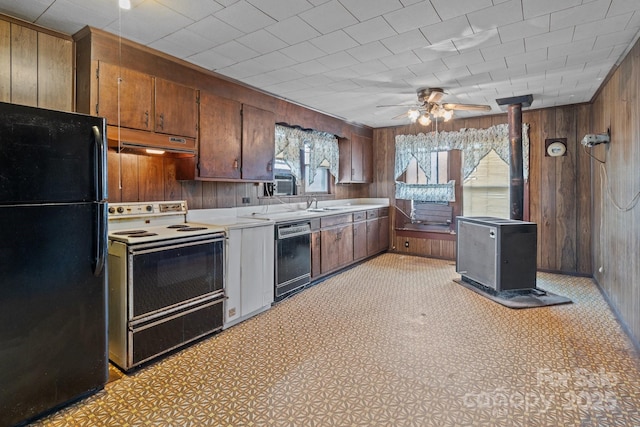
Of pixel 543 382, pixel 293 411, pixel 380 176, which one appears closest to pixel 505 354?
pixel 543 382

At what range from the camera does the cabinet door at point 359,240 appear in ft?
18.0

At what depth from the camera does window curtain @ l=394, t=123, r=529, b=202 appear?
5.36m

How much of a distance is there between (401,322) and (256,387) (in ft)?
5.28

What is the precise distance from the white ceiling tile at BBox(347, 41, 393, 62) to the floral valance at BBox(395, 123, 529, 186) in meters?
3.05

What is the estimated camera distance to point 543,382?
87.4 inches

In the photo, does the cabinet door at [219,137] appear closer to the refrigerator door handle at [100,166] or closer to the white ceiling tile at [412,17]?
the refrigerator door handle at [100,166]

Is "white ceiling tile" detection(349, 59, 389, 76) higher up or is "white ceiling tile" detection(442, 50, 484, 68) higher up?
"white ceiling tile" detection(349, 59, 389, 76)

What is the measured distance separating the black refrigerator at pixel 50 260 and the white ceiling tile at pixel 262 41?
1329 millimetres

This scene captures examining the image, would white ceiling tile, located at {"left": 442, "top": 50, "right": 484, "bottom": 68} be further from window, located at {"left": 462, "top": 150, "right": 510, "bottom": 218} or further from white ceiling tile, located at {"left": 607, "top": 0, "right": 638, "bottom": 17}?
window, located at {"left": 462, "top": 150, "right": 510, "bottom": 218}

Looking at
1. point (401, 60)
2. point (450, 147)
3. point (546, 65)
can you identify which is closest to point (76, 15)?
point (401, 60)

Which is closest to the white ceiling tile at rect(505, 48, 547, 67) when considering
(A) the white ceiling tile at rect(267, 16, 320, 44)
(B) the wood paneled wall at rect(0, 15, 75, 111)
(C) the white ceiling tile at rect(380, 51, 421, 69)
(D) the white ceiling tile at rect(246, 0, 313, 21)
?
(C) the white ceiling tile at rect(380, 51, 421, 69)

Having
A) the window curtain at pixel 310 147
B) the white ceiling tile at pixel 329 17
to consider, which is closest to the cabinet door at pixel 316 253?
the window curtain at pixel 310 147

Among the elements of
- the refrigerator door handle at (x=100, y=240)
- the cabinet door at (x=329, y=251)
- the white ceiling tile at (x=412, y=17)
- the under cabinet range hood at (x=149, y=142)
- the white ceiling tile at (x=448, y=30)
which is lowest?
the cabinet door at (x=329, y=251)

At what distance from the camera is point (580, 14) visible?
2.39 metres
